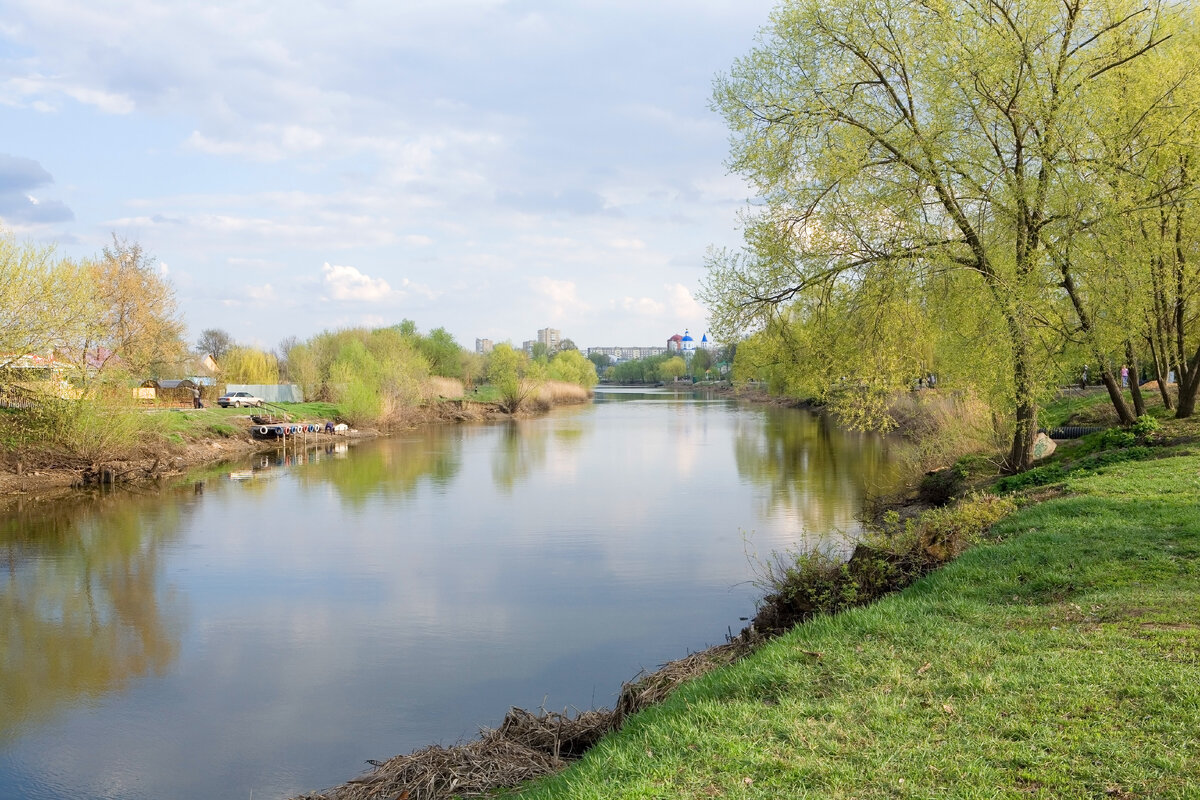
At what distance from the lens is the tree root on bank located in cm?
618

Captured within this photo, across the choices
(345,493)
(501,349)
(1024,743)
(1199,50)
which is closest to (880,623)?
(1024,743)

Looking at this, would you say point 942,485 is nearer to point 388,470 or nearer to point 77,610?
point 77,610

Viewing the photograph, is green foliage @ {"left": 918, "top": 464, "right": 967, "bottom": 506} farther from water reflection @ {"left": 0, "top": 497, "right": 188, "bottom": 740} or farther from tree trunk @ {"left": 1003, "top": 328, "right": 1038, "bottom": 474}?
water reflection @ {"left": 0, "top": 497, "right": 188, "bottom": 740}

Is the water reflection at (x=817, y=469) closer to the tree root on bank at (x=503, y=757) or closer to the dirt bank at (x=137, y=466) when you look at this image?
the tree root on bank at (x=503, y=757)

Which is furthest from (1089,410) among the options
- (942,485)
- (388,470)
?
(388,470)

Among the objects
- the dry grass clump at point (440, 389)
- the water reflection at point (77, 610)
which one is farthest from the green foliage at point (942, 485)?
the dry grass clump at point (440, 389)

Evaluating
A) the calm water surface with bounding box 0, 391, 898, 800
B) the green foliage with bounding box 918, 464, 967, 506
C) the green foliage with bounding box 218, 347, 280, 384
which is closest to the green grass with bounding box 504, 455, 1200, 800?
the calm water surface with bounding box 0, 391, 898, 800

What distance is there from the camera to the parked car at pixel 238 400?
46.7 metres

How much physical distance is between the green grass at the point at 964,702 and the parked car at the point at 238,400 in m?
44.4

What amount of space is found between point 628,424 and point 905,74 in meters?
40.2

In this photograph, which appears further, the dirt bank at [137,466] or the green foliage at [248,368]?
the green foliage at [248,368]

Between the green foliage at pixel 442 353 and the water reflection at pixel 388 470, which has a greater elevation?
the green foliage at pixel 442 353

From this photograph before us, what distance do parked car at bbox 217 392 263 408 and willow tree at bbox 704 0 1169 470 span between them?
38288mm

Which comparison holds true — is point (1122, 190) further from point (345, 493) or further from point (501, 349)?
point (501, 349)
